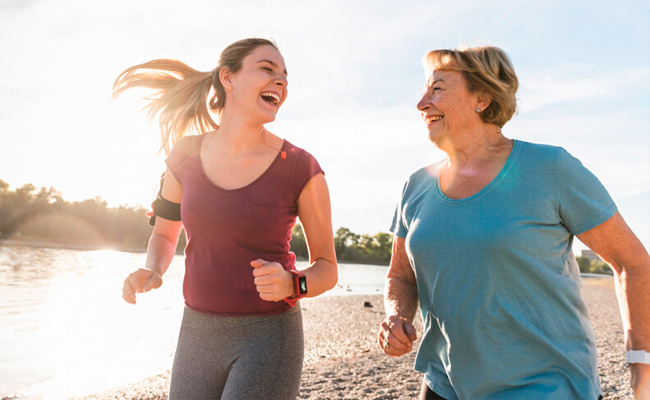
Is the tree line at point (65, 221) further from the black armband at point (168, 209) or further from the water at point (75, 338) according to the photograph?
the black armband at point (168, 209)

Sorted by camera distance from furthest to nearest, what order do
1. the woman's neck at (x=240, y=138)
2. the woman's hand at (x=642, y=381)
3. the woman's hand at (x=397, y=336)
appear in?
the woman's neck at (x=240, y=138)
the woman's hand at (x=397, y=336)
the woman's hand at (x=642, y=381)

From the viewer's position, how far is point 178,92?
3.13m

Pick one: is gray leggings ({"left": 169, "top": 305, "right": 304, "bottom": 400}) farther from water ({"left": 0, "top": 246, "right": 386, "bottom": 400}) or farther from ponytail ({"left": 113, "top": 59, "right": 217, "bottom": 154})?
water ({"left": 0, "top": 246, "right": 386, "bottom": 400})

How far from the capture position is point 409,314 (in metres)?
2.29

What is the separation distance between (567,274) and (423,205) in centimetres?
62

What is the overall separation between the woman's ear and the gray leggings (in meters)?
1.17

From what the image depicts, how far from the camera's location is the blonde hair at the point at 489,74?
7.33ft

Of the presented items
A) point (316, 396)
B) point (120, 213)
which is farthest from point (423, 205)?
point (120, 213)

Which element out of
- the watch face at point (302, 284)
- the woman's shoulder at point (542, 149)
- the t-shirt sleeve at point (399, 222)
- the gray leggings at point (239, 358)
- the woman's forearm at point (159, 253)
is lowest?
the gray leggings at point (239, 358)

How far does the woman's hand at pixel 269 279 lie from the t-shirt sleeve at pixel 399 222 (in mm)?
671

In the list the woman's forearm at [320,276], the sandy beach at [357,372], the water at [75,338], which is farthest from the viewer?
the water at [75,338]

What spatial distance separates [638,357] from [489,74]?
1.23 metres

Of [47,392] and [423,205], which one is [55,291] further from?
[423,205]

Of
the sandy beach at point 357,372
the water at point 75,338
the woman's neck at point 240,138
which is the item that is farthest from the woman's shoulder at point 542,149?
the water at point 75,338
